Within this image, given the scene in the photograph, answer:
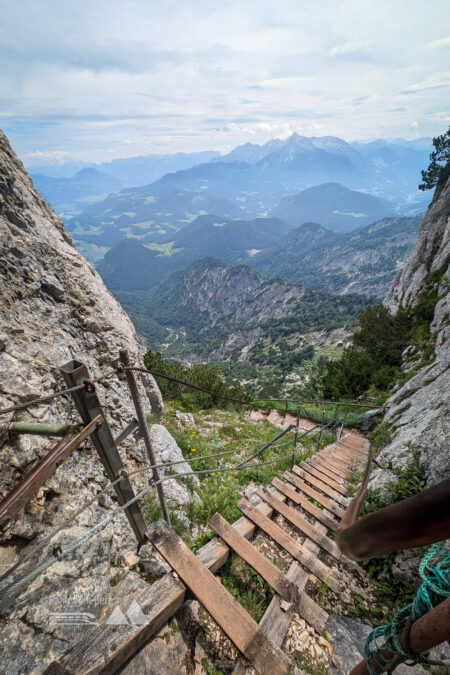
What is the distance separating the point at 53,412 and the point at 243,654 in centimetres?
382

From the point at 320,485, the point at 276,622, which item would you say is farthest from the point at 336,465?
the point at 276,622

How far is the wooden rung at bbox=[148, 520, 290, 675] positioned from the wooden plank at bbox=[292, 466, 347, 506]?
3.76 m

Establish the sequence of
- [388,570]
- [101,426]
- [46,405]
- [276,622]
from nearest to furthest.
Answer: [101,426] → [276,622] → [388,570] → [46,405]

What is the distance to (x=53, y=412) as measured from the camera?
4.55 m

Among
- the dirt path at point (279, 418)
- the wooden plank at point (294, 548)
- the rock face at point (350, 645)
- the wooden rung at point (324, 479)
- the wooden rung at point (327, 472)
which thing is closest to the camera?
the rock face at point (350, 645)

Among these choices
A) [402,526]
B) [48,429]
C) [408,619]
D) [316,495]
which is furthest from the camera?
[316,495]

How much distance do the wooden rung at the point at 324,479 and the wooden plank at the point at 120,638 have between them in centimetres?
454

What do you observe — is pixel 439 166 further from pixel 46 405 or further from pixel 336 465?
pixel 46 405

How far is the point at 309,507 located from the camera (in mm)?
5219

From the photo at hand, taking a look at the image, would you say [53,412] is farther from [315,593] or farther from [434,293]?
[434,293]

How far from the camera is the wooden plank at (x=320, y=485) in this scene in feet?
19.5

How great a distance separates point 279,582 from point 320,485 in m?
3.39

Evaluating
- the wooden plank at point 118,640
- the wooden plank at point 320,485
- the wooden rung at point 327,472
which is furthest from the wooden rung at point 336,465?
the wooden plank at point 118,640

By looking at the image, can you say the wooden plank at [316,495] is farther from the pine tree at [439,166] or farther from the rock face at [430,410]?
the pine tree at [439,166]
